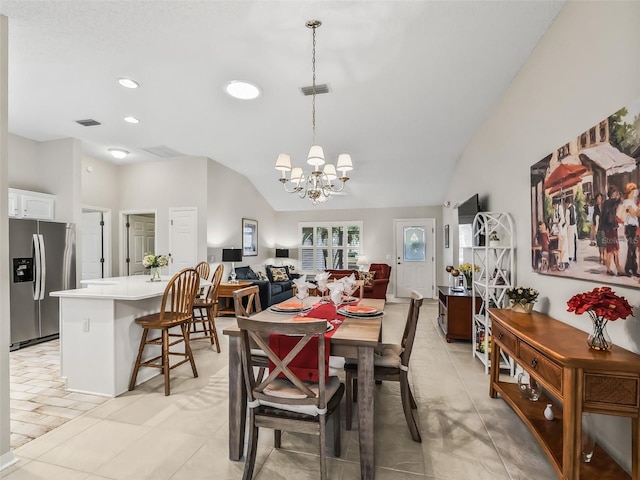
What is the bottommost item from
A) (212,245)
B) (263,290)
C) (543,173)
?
(263,290)

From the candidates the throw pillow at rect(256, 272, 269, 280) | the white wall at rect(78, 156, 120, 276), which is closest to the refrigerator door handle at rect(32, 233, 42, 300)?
the white wall at rect(78, 156, 120, 276)

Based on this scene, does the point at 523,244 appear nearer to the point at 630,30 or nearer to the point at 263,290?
the point at 630,30

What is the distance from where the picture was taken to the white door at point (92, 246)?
5961 mm

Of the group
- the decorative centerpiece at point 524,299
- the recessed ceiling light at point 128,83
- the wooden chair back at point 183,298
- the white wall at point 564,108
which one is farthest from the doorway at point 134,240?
the decorative centerpiece at point 524,299

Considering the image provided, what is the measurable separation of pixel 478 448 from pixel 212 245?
5.08m

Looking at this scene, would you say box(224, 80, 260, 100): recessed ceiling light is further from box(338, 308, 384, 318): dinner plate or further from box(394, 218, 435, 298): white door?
box(394, 218, 435, 298): white door

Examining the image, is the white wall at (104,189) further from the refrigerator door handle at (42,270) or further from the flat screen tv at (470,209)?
the flat screen tv at (470,209)

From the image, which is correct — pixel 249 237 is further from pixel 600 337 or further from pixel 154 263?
pixel 600 337

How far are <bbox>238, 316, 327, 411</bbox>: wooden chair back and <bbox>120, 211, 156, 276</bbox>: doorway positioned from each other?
5.28 metres

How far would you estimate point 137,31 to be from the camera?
252 cm

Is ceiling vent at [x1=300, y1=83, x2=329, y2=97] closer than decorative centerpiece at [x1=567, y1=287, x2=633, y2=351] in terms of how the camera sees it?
No

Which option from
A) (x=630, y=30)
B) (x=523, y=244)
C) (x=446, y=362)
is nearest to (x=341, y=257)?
(x=446, y=362)

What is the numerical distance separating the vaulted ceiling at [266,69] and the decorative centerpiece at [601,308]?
6.90 feet

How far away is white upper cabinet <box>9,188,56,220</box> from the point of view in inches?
171
